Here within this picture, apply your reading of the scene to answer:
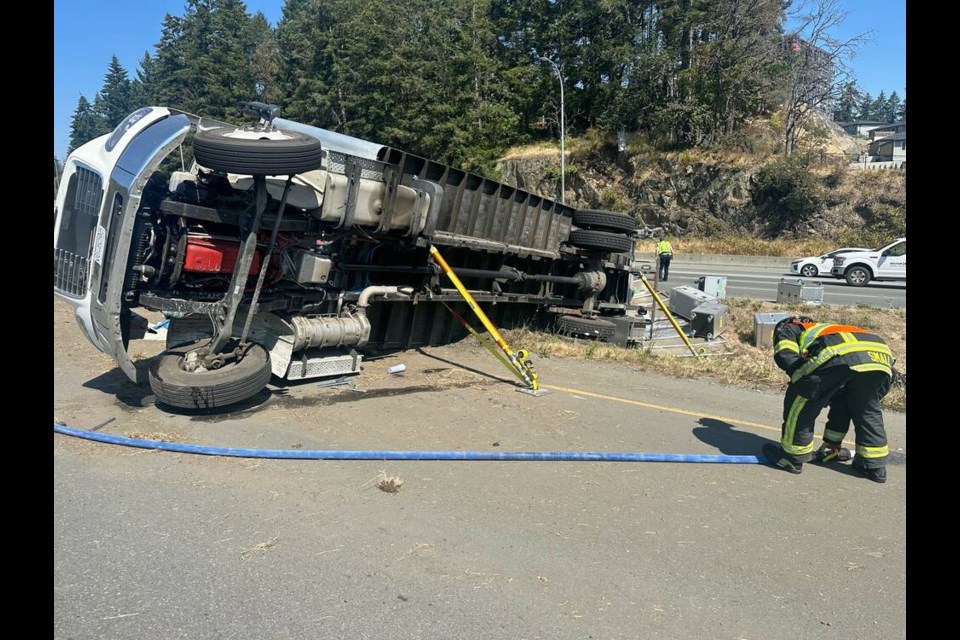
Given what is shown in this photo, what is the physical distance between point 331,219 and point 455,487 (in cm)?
326

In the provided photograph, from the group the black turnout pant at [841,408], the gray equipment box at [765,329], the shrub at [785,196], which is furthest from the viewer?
the shrub at [785,196]

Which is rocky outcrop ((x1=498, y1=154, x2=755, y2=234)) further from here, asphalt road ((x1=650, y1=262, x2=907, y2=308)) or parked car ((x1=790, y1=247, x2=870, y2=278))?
parked car ((x1=790, y1=247, x2=870, y2=278))

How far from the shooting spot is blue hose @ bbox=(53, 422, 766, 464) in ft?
16.1

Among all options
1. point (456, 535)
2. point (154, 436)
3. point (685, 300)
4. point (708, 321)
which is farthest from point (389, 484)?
point (685, 300)

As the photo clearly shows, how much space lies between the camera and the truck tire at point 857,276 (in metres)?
22.1

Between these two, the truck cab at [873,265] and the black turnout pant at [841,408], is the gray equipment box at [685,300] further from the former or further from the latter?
the truck cab at [873,265]

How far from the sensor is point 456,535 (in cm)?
381

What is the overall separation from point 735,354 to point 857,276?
1360 centimetres

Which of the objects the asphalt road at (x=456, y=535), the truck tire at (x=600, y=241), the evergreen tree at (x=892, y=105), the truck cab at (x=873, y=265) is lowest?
the asphalt road at (x=456, y=535)

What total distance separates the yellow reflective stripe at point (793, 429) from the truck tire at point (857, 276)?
19.9m

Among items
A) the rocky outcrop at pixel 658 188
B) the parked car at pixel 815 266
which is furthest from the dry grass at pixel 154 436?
the rocky outcrop at pixel 658 188

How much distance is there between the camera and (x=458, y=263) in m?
9.14

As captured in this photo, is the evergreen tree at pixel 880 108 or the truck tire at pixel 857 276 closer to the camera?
the truck tire at pixel 857 276

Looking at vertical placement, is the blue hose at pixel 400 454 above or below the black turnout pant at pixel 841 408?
below
